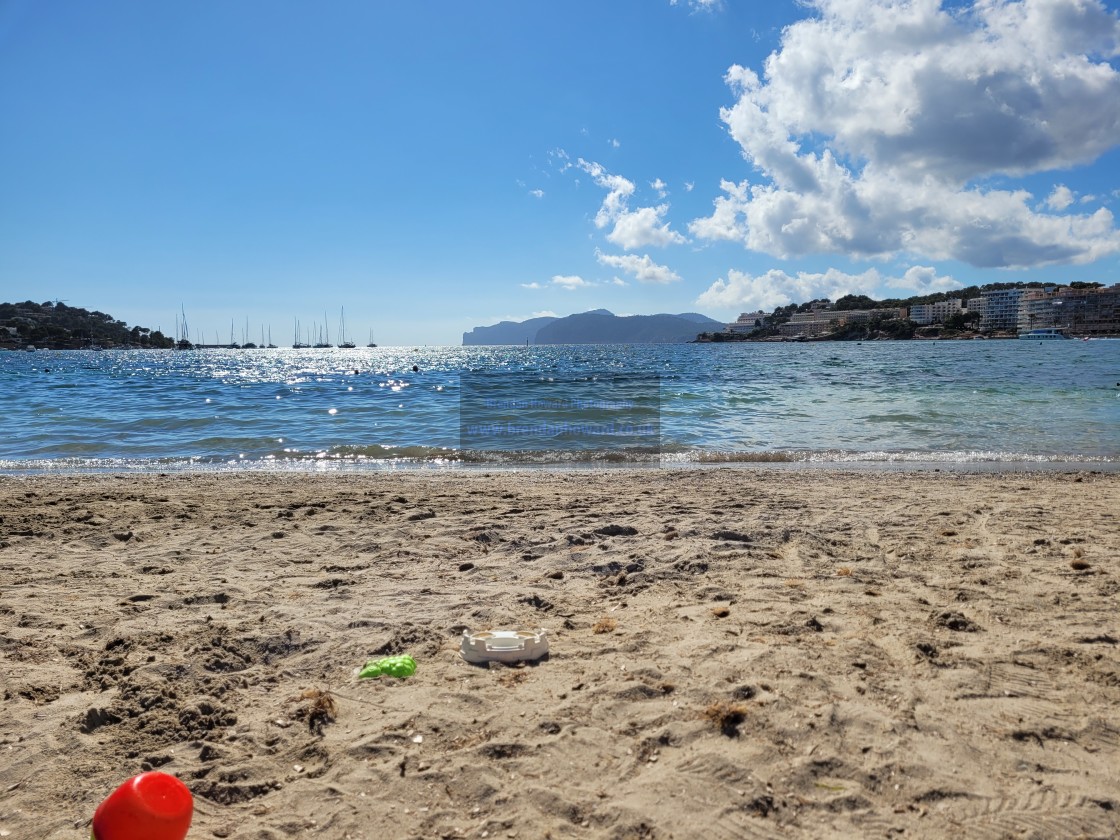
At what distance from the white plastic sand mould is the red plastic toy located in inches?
58.3

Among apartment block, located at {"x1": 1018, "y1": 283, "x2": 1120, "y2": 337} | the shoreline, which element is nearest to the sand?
the shoreline

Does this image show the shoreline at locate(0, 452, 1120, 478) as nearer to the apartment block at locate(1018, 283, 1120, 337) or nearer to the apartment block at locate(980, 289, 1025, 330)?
the apartment block at locate(1018, 283, 1120, 337)

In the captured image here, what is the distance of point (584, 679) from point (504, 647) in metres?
0.49

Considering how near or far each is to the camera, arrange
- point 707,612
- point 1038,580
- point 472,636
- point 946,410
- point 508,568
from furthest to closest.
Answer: point 946,410
point 508,568
point 1038,580
point 707,612
point 472,636

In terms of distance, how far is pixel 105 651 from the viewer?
11.9 ft

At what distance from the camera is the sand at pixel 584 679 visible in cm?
237

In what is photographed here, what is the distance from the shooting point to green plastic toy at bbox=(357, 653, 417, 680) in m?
3.33

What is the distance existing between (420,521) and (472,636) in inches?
119

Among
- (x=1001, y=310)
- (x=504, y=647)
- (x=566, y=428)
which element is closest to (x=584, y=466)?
(x=566, y=428)

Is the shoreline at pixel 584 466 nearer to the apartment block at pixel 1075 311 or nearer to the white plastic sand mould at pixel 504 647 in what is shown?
the white plastic sand mould at pixel 504 647

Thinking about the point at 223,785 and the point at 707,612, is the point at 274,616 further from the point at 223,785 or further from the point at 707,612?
the point at 707,612

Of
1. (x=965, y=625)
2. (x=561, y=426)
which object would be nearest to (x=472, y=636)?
(x=965, y=625)

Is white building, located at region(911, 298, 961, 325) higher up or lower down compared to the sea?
higher up

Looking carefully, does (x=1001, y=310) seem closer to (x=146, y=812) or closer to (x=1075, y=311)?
(x=1075, y=311)
